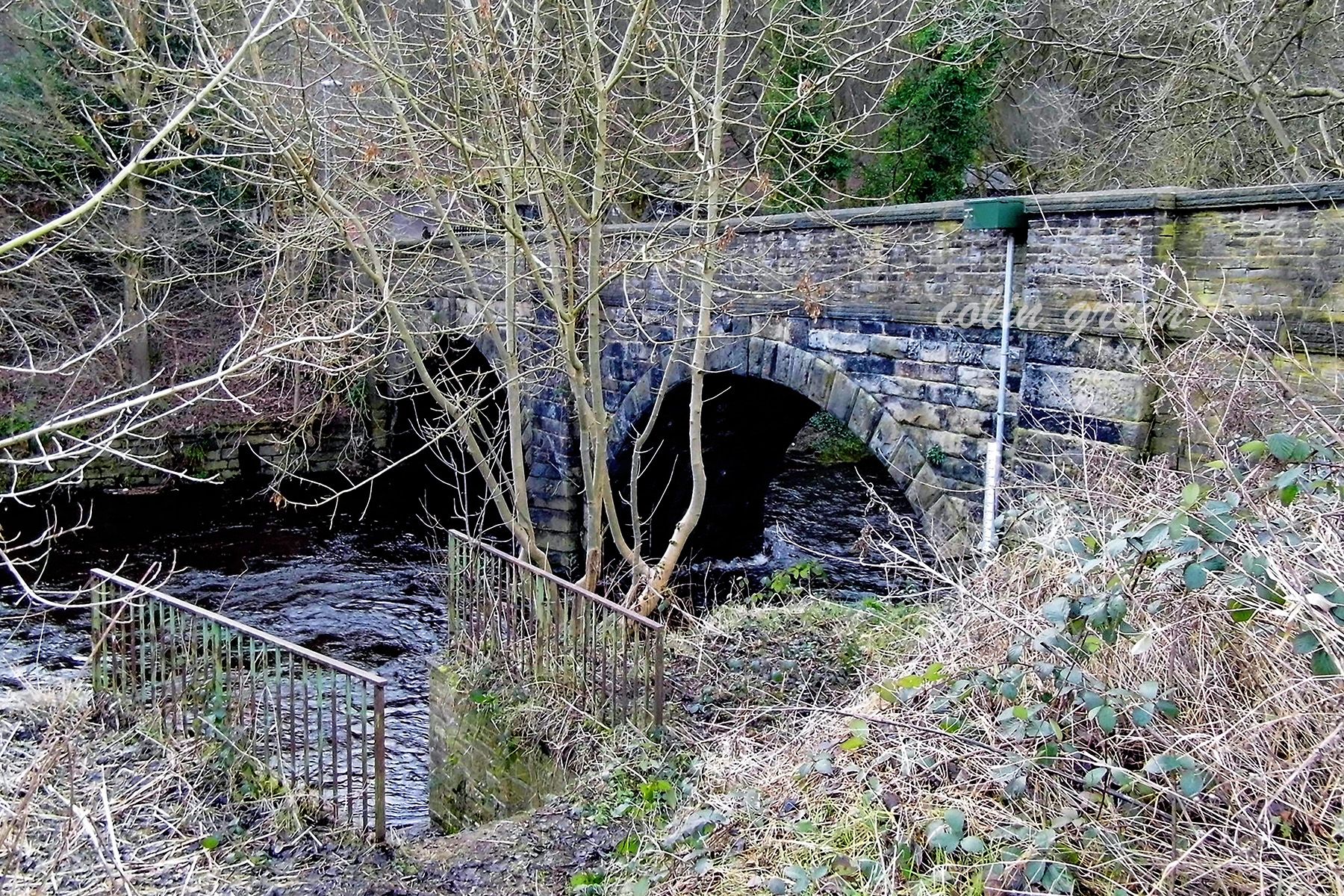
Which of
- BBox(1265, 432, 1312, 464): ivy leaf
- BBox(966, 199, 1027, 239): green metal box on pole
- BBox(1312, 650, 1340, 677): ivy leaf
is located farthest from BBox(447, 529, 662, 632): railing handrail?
BBox(966, 199, 1027, 239): green metal box on pole

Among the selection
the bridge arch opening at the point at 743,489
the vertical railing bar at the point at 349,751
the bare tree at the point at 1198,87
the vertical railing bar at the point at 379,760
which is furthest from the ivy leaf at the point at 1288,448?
the bare tree at the point at 1198,87

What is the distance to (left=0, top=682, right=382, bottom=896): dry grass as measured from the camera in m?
3.88

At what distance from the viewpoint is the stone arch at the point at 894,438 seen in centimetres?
712

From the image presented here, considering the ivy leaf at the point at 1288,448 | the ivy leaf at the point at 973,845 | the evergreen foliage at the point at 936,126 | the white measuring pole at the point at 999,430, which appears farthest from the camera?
the evergreen foliage at the point at 936,126

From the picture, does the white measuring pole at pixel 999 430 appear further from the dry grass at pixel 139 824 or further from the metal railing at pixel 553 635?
the dry grass at pixel 139 824

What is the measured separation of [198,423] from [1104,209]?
40.0 feet

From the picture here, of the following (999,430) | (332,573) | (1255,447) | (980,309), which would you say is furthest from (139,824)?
(332,573)

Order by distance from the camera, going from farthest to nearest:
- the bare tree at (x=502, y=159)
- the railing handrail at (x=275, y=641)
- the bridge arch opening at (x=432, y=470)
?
the bridge arch opening at (x=432, y=470)
the bare tree at (x=502, y=159)
the railing handrail at (x=275, y=641)

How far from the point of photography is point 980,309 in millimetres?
6770

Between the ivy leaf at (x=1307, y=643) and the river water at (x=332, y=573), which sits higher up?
the ivy leaf at (x=1307, y=643)

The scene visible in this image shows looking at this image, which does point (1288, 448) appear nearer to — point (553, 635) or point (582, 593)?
point (582, 593)

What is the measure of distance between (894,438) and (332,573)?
6744mm

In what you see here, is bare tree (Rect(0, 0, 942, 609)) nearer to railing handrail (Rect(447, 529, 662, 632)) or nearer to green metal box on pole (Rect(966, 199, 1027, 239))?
railing handrail (Rect(447, 529, 662, 632))

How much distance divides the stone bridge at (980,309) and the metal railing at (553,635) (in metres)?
1.53
